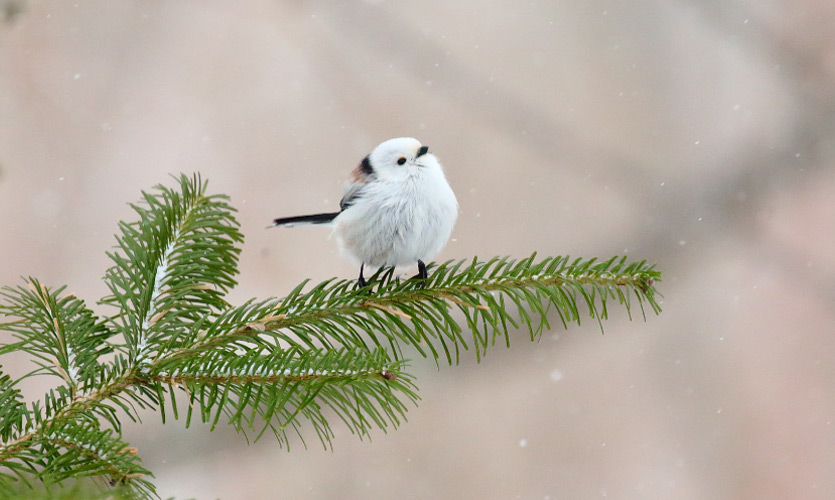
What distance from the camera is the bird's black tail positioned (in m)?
1.09

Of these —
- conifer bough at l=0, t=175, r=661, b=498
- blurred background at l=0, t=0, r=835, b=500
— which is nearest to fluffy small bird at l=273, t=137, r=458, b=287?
conifer bough at l=0, t=175, r=661, b=498

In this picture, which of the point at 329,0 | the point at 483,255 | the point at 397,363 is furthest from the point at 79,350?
the point at 329,0

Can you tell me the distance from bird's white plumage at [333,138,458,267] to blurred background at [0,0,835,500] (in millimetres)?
1558

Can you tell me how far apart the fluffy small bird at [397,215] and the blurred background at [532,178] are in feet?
5.09

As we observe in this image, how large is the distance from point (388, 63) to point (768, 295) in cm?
196

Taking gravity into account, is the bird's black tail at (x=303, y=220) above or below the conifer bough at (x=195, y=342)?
above

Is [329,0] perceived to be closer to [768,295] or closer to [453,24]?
[453,24]

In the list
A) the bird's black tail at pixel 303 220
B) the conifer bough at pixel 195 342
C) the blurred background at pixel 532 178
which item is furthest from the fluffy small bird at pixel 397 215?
the blurred background at pixel 532 178

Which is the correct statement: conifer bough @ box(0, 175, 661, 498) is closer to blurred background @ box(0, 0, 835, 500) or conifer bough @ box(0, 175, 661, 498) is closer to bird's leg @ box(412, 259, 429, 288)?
bird's leg @ box(412, 259, 429, 288)

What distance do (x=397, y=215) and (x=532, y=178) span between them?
223 centimetres

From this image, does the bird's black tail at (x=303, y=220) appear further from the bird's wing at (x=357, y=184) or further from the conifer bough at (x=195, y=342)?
the conifer bough at (x=195, y=342)

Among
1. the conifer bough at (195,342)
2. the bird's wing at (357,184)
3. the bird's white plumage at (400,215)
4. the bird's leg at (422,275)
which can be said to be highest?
the bird's wing at (357,184)

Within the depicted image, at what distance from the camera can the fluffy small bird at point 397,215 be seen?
3.74ft

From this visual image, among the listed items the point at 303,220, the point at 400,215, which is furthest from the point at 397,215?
the point at 303,220
